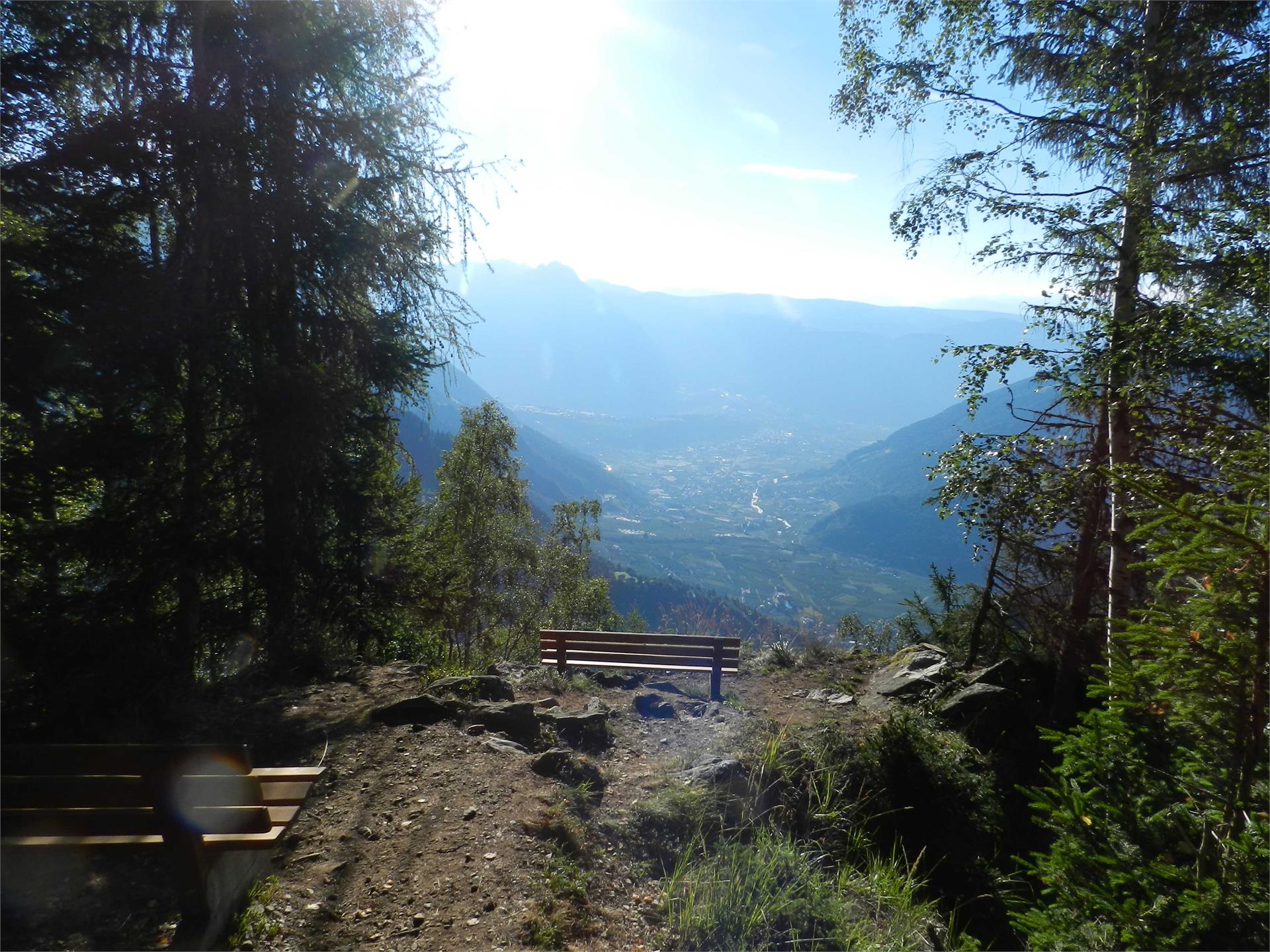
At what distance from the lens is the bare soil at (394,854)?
309 centimetres

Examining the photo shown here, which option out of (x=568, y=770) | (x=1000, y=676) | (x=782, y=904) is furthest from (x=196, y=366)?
(x=1000, y=676)

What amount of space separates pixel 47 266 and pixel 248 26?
10.7ft

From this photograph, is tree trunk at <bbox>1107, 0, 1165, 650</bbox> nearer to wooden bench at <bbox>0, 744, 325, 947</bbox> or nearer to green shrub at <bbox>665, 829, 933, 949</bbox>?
green shrub at <bbox>665, 829, 933, 949</bbox>

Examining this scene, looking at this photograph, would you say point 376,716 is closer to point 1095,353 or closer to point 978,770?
point 978,770

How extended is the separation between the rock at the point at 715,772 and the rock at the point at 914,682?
396 centimetres

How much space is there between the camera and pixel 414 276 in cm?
845

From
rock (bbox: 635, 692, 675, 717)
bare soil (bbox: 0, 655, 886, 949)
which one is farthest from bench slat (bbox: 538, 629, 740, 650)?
bare soil (bbox: 0, 655, 886, 949)

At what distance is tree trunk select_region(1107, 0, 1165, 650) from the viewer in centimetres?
591

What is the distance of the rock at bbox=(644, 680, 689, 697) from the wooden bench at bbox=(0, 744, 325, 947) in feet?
21.2

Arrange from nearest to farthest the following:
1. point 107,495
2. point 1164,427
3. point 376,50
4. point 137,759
Result: point 137,759
point 1164,427
point 107,495
point 376,50

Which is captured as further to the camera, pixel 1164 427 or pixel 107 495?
pixel 107 495

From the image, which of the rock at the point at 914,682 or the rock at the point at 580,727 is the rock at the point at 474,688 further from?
the rock at the point at 914,682

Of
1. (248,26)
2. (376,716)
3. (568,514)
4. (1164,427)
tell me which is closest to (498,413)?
(568,514)

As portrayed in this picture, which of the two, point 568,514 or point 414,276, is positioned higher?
point 414,276
